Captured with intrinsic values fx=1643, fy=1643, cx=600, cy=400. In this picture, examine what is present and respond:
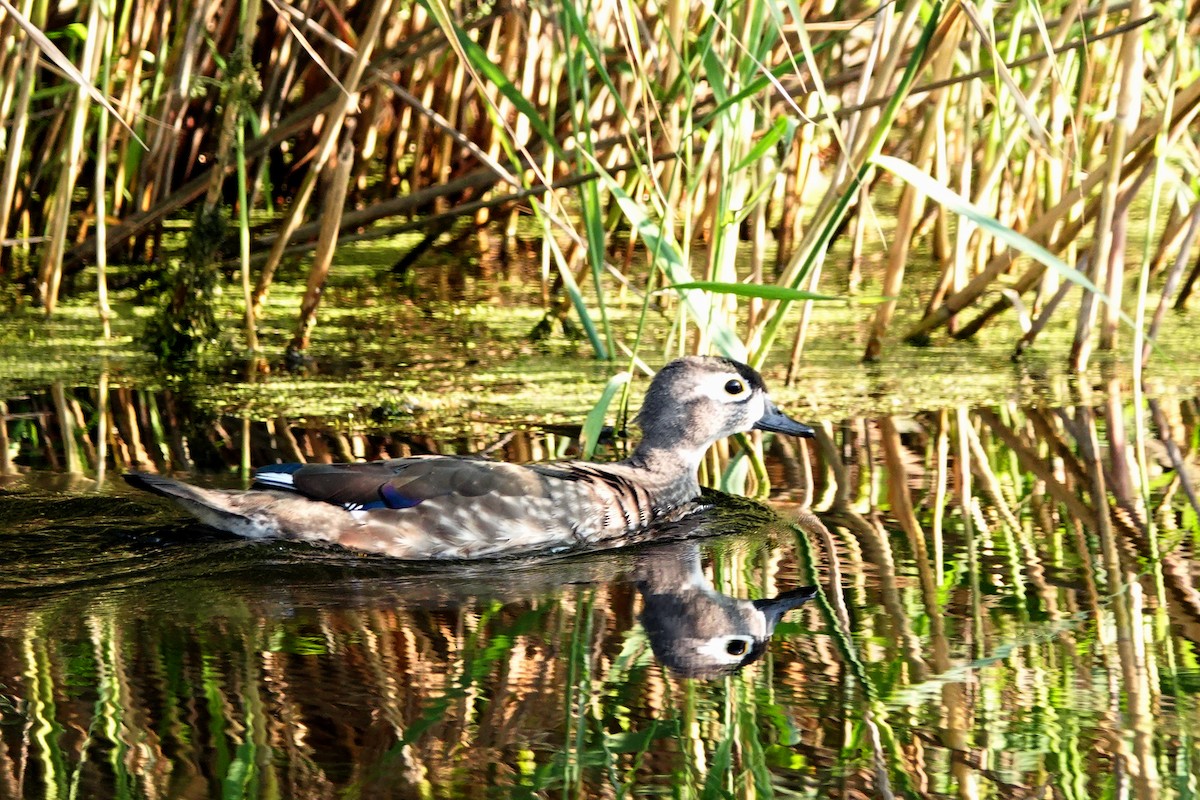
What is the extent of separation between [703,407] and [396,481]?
0.95 m

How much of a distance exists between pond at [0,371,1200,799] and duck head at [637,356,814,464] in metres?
0.18

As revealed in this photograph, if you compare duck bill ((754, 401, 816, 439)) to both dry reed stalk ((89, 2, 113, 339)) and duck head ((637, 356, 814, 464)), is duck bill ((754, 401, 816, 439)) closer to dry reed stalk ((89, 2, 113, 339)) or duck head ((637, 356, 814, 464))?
duck head ((637, 356, 814, 464))

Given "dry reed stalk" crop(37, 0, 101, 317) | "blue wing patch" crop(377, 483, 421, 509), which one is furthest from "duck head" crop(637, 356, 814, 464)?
"dry reed stalk" crop(37, 0, 101, 317)

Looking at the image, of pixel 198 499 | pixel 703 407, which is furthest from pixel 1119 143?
pixel 198 499

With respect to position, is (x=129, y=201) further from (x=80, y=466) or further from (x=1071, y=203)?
(x=1071, y=203)

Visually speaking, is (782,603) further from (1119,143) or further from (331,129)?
(331,129)

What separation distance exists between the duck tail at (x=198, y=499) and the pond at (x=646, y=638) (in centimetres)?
6

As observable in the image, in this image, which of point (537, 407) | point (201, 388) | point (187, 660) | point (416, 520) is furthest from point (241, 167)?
point (187, 660)

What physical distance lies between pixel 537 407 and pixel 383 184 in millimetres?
3000

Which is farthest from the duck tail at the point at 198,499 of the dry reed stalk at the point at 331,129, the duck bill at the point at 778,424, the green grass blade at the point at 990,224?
the green grass blade at the point at 990,224

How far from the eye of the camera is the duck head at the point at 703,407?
4.57 meters

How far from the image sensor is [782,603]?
354cm

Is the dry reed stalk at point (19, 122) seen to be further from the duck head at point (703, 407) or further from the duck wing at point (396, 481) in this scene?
the duck head at point (703, 407)

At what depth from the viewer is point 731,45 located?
15.3 feet
